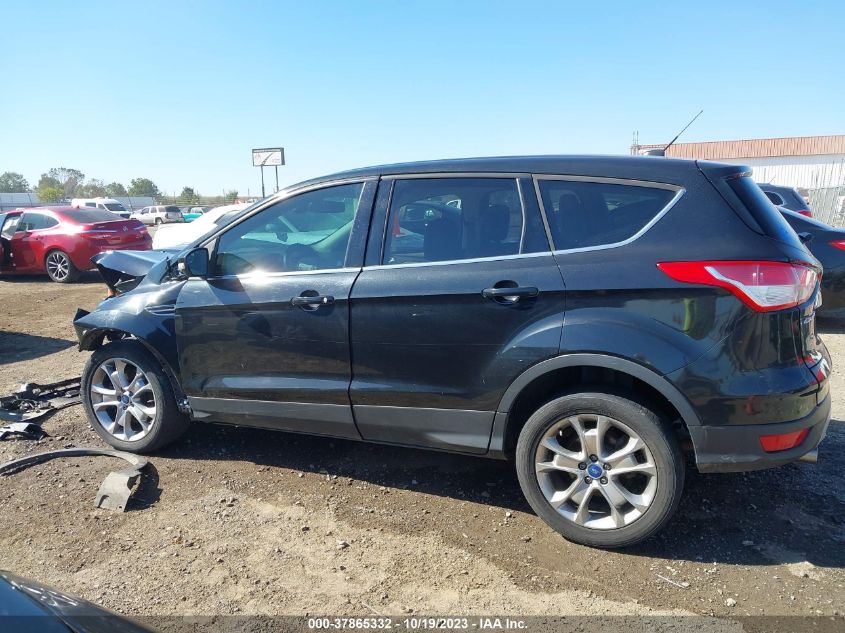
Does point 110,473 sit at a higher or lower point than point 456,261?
lower

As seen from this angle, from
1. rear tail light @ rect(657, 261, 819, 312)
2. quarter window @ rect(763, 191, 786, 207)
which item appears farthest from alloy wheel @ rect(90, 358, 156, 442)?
quarter window @ rect(763, 191, 786, 207)

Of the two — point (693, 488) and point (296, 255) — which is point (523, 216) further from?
point (693, 488)

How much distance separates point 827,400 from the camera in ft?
9.91

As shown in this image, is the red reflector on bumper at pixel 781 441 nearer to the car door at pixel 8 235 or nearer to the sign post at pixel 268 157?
the car door at pixel 8 235

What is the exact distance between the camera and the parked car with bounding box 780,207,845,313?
7.25 metres

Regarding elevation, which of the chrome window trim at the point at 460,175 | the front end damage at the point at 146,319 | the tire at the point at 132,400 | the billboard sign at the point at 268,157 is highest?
the billboard sign at the point at 268,157

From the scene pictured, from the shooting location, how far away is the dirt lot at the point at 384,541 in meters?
2.75

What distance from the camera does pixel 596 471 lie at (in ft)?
9.92

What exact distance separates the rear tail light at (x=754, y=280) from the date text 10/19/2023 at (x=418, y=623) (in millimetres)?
1658

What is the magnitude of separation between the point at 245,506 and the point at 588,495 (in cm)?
192

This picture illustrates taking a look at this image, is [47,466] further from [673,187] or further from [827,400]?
[827,400]

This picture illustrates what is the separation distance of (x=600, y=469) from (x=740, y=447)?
622 millimetres

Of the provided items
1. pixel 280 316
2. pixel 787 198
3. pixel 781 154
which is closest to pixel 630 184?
pixel 280 316

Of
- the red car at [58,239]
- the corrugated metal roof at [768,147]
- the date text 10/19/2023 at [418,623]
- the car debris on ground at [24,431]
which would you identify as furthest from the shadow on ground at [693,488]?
the corrugated metal roof at [768,147]
